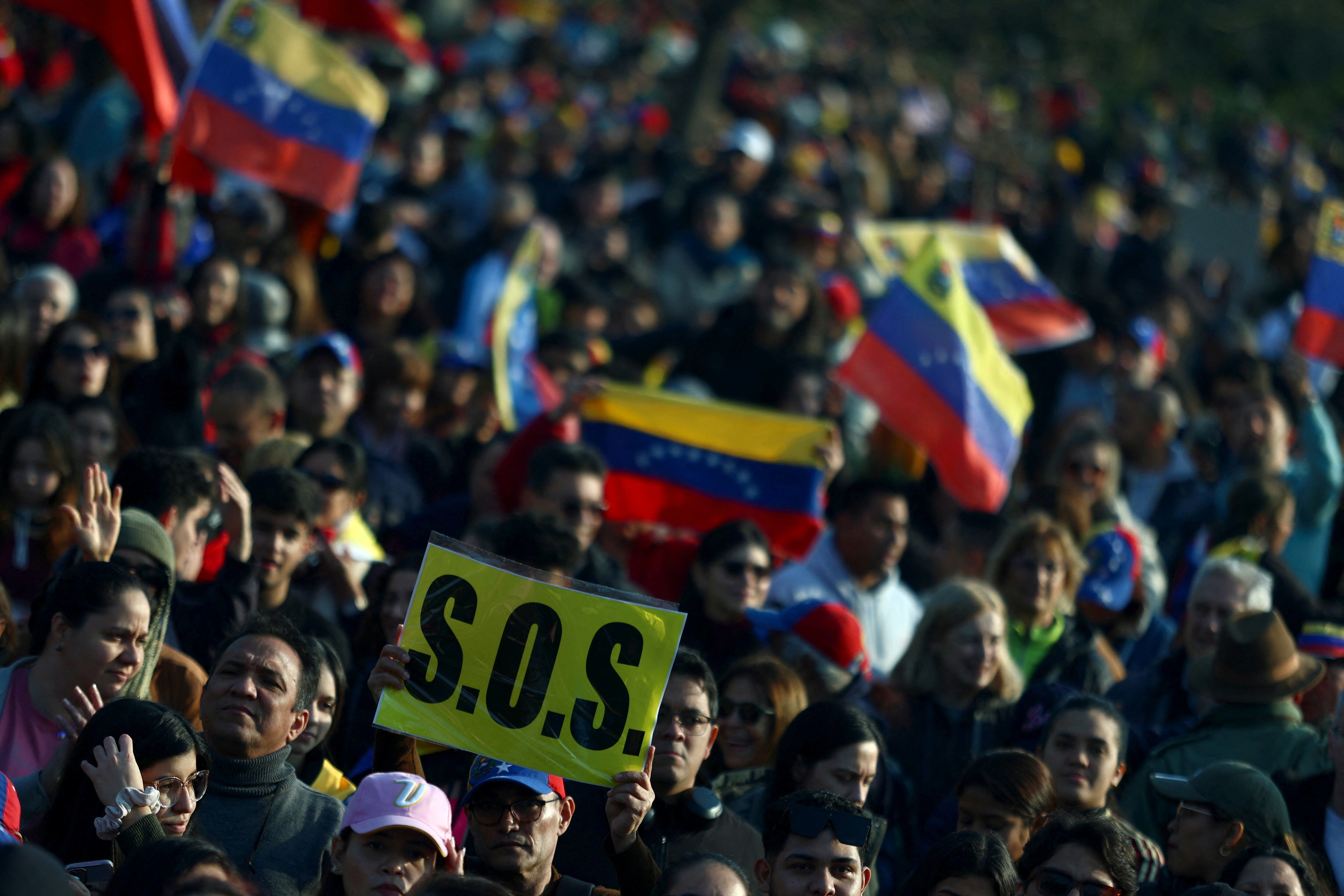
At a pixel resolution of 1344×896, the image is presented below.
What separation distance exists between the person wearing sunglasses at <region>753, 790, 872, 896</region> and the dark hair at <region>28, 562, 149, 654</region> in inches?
77.3

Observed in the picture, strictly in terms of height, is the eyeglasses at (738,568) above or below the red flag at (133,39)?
below

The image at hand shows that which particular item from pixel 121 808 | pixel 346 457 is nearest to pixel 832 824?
pixel 121 808

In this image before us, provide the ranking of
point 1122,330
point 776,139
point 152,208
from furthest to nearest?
point 776,139
point 1122,330
point 152,208

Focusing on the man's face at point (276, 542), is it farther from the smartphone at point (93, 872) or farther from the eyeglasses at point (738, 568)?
the smartphone at point (93, 872)

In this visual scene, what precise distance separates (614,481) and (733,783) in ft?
8.61

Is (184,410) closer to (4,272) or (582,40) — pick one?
(4,272)

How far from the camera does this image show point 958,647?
252 inches

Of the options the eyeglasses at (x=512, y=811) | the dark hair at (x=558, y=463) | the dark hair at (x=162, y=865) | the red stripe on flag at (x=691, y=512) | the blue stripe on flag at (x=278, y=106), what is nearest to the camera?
the dark hair at (x=162, y=865)

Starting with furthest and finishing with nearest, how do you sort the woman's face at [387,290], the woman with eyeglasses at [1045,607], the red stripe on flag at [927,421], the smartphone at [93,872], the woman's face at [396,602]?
the woman's face at [387,290] < the red stripe on flag at [927,421] < the woman with eyeglasses at [1045,607] < the woman's face at [396,602] < the smartphone at [93,872]

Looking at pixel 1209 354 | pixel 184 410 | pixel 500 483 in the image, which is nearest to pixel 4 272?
pixel 184 410

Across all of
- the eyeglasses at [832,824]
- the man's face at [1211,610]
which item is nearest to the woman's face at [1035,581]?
the man's face at [1211,610]

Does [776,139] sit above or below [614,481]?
below

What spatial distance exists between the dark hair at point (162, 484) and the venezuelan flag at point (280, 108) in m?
3.44

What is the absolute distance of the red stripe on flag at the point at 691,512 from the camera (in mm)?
8062
